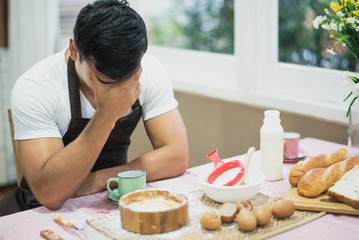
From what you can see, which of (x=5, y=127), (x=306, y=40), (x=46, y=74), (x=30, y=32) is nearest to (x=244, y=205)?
(x=46, y=74)

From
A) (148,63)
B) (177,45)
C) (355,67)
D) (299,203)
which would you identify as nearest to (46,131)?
(148,63)

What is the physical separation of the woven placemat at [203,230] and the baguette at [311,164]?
132mm

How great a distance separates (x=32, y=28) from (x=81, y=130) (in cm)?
199

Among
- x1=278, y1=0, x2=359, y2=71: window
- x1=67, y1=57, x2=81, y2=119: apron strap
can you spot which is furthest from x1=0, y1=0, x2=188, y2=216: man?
x1=278, y1=0, x2=359, y2=71: window

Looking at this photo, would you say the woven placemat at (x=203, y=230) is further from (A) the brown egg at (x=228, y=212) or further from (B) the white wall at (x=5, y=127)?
(B) the white wall at (x=5, y=127)

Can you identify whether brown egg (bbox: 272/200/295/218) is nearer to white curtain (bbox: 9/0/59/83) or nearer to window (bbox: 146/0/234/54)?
window (bbox: 146/0/234/54)

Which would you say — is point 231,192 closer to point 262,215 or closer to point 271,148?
point 262,215

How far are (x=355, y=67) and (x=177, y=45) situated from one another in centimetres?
180

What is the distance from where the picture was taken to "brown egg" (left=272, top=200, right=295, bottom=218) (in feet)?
Answer: 3.76

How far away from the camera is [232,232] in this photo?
3.53 feet

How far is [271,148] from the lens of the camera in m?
1.44

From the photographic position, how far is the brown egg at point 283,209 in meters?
1.14

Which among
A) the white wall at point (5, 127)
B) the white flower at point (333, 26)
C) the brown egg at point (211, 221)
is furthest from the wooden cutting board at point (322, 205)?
the white wall at point (5, 127)

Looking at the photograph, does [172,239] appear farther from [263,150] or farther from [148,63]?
[148,63]
